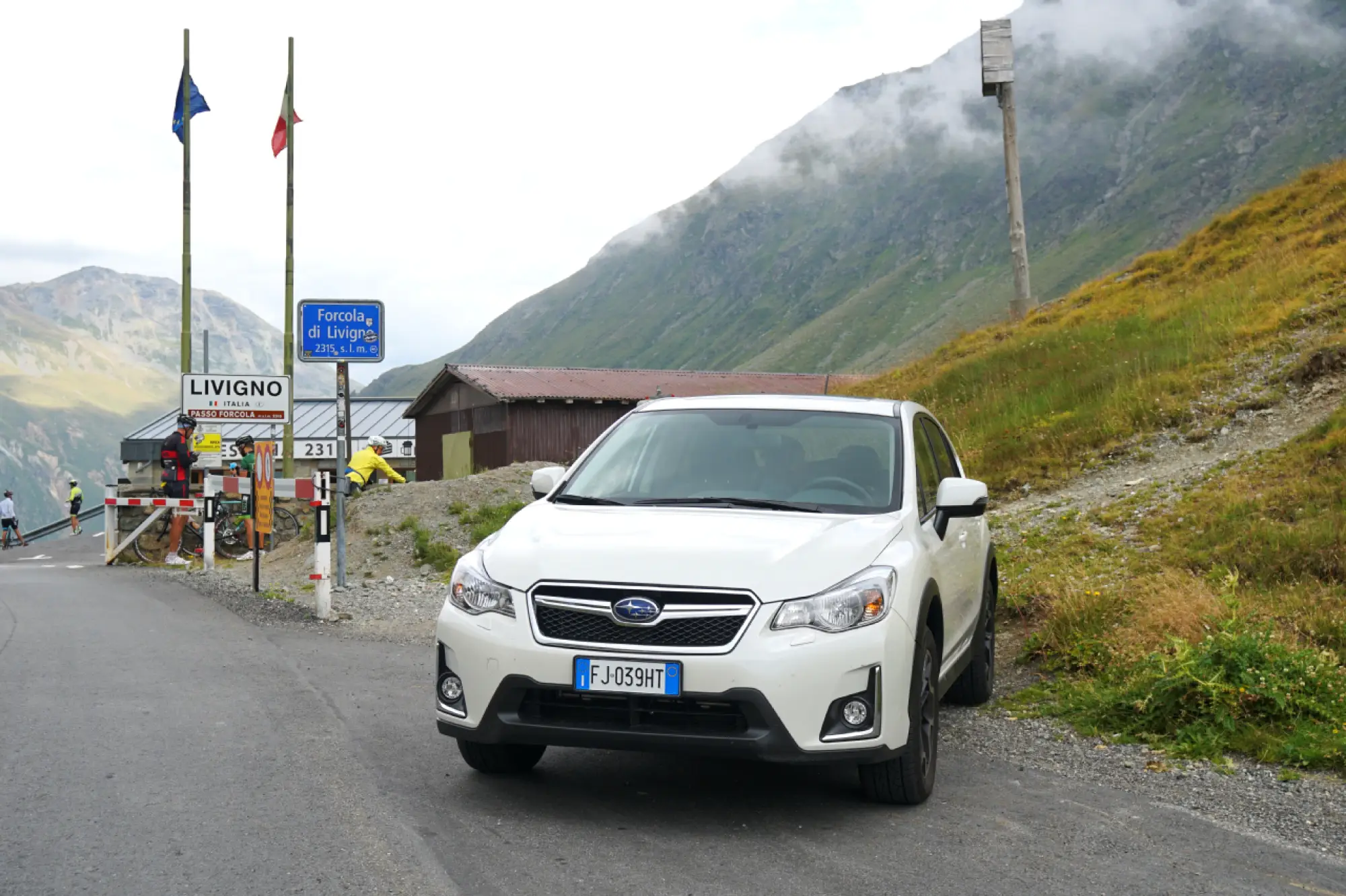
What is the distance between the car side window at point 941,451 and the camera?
7.26m

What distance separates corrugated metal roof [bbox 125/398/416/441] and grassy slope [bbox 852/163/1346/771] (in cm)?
4390

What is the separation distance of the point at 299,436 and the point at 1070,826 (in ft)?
200

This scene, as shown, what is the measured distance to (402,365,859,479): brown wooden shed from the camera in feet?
141

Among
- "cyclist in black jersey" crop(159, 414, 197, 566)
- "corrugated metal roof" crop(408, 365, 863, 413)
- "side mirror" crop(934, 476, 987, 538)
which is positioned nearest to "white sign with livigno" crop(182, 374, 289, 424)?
"cyclist in black jersey" crop(159, 414, 197, 566)

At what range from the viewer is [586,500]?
606cm

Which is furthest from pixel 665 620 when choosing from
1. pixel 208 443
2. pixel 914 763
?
pixel 208 443

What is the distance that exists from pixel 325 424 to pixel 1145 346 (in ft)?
181

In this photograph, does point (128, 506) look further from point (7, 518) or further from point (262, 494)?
point (7, 518)

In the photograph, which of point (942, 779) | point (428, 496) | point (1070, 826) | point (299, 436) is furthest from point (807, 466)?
point (299, 436)

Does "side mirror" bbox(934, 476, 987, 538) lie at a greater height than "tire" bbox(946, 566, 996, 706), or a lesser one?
greater

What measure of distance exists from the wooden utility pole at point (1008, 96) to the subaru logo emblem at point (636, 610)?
22.2 m

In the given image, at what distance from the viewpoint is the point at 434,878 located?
428cm

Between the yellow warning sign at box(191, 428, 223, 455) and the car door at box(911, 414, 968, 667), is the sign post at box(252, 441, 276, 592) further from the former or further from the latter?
the yellow warning sign at box(191, 428, 223, 455)

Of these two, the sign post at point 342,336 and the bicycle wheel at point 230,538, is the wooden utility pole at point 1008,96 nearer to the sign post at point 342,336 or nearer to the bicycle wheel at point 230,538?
the bicycle wheel at point 230,538
